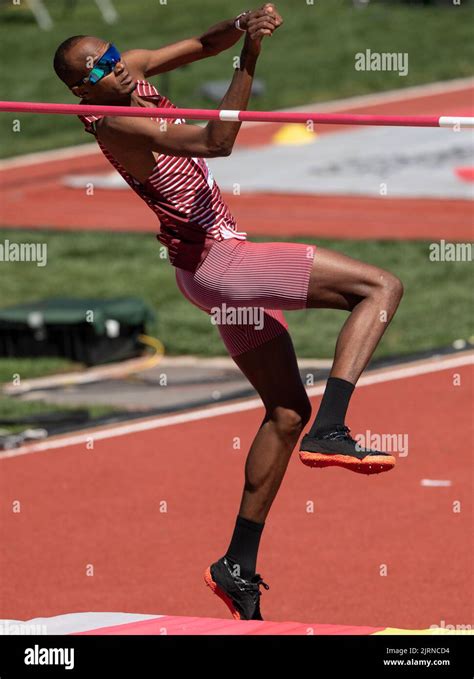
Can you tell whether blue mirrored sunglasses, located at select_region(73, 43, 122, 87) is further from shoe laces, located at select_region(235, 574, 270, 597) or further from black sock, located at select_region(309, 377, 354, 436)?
shoe laces, located at select_region(235, 574, 270, 597)

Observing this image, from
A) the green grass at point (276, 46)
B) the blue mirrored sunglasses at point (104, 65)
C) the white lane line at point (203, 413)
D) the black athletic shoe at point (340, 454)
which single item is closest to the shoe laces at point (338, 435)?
the black athletic shoe at point (340, 454)

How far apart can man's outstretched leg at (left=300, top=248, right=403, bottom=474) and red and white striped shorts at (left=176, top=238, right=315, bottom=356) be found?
7 centimetres

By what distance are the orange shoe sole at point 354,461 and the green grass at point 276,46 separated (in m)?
18.2

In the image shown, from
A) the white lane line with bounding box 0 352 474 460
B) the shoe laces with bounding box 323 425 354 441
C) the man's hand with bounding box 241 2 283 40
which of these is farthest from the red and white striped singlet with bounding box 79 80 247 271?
the white lane line with bounding box 0 352 474 460

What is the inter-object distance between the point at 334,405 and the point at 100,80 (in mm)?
1590

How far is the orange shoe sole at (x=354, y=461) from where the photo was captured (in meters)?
5.43

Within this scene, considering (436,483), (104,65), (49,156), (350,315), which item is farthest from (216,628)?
(49,156)

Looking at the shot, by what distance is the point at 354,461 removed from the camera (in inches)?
215

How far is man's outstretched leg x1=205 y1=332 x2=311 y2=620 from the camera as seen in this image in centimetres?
604

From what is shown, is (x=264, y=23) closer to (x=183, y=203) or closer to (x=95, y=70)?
(x=95, y=70)
